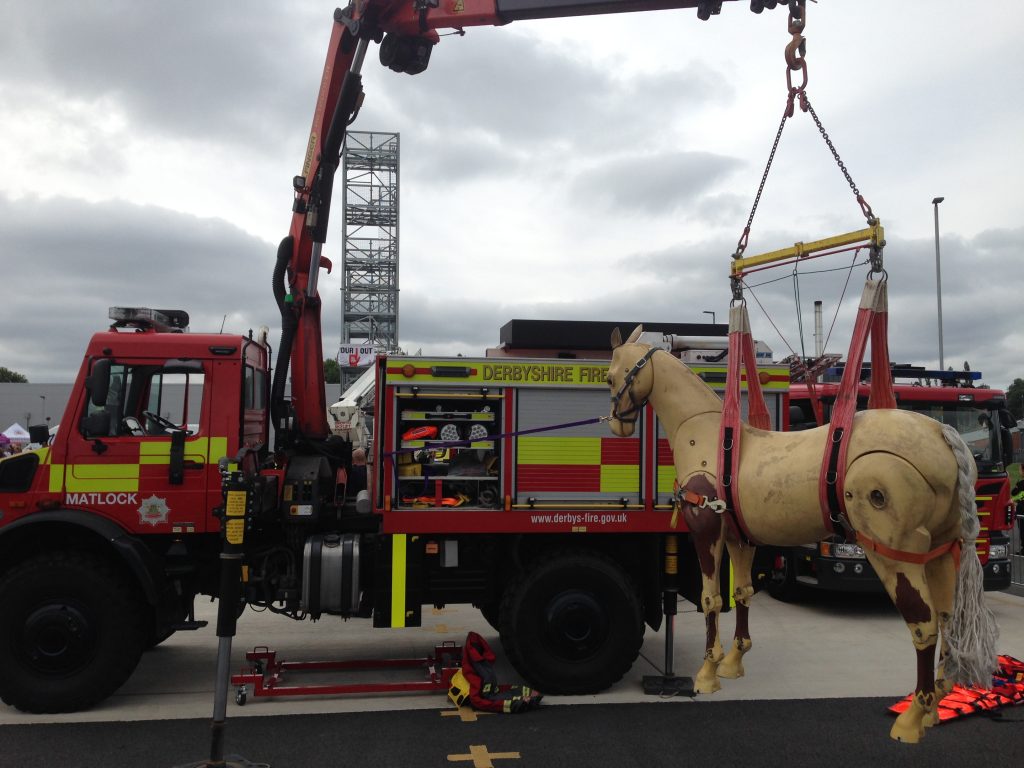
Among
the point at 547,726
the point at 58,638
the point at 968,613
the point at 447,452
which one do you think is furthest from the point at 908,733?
the point at 58,638

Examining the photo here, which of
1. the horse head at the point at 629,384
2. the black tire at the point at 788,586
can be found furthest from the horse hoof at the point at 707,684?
the black tire at the point at 788,586

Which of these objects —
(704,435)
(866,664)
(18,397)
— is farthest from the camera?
(18,397)

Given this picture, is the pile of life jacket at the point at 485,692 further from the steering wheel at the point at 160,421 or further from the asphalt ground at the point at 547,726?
the steering wheel at the point at 160,421

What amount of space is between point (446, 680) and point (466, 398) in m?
2.21

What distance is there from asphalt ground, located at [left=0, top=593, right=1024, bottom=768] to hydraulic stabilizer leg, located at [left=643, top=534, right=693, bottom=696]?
10 centimetres

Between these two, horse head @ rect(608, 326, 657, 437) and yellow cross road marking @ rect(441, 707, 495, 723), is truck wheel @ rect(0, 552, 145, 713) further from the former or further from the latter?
horse head @ rect(608, 326, 657, 437)

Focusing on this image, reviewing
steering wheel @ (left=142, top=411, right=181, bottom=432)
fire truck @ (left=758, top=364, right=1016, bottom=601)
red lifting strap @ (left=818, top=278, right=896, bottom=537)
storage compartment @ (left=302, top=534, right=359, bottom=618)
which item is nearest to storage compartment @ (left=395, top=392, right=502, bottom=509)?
storage compartment @ (left=302, top=534, right=359, bottom=618)

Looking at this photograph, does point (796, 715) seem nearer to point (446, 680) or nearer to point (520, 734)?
point (520, 734)

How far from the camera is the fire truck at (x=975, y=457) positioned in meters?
8.84

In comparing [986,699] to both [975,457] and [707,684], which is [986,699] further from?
[975,457]

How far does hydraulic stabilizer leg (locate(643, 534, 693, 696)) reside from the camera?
6109mm

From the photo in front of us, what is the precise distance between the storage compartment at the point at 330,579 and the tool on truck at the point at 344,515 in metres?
0.01

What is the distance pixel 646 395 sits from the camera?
12.2 ft

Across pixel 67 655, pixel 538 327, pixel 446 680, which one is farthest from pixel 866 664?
pixel 67 655
